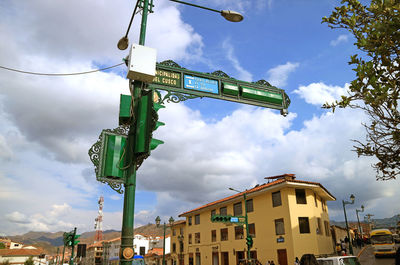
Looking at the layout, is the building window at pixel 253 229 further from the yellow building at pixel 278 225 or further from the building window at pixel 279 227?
the building window at pixel 279 227

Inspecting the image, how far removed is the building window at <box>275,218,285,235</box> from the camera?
27.3 m

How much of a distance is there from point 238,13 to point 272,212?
2601 centimetres

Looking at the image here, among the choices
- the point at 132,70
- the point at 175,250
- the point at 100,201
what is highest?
the point at 100,201

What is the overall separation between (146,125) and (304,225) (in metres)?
26.3

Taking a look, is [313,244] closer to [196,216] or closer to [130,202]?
[196,216]

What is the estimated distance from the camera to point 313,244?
26750mm

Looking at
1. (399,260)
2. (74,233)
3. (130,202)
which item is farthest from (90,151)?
(74,233)

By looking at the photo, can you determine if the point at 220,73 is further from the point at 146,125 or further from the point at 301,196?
the point at 301,196

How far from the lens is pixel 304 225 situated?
89.0 feet

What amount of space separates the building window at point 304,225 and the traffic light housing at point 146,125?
25.7 m

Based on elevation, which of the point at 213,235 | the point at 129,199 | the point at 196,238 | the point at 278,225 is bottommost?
the point at 196,238

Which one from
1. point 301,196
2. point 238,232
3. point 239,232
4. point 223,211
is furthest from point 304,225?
point 223,211

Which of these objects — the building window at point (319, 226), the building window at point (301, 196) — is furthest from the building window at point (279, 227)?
the building window at point (319, 226)

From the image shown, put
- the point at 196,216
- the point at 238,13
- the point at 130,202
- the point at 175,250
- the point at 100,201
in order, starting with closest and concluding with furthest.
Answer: the point at 130,202 → the point at 238,13 → the point at 196,216 → the point at 175,250 → the point at 100,201
